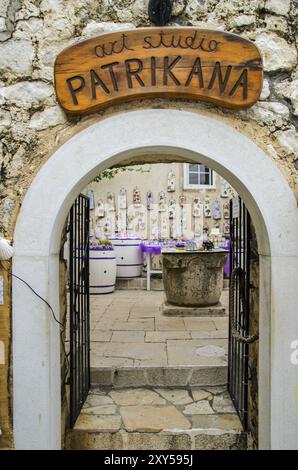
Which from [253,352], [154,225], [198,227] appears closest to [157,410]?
[253,352]

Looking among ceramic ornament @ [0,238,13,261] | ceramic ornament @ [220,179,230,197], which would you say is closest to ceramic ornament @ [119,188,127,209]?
ceramic ornament @ [220,179,230,197]

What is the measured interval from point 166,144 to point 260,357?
1458mm

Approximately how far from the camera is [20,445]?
2.25 meters

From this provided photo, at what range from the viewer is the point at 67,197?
2.32m

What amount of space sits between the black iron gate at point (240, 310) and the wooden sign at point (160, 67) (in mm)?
1022

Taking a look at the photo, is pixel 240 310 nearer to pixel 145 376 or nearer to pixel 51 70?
pixel 145 376

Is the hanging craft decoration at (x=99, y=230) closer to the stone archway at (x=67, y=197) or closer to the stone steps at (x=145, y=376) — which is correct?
the stone steps at (x=145, y=376)

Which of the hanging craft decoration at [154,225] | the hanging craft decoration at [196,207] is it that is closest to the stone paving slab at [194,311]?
the hanging craft decoration at [154,225]

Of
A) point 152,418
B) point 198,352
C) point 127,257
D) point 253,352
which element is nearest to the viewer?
point 253,352

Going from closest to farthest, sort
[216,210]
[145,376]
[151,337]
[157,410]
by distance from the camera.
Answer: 1. [157,410]
2. [145,376]
3. [151,337]
4. [216,210]

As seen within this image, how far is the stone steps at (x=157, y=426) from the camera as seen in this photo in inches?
117

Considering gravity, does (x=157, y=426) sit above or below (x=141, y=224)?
below

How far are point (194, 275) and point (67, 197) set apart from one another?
3.85 metres

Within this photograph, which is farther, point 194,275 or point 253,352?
point 194,275
